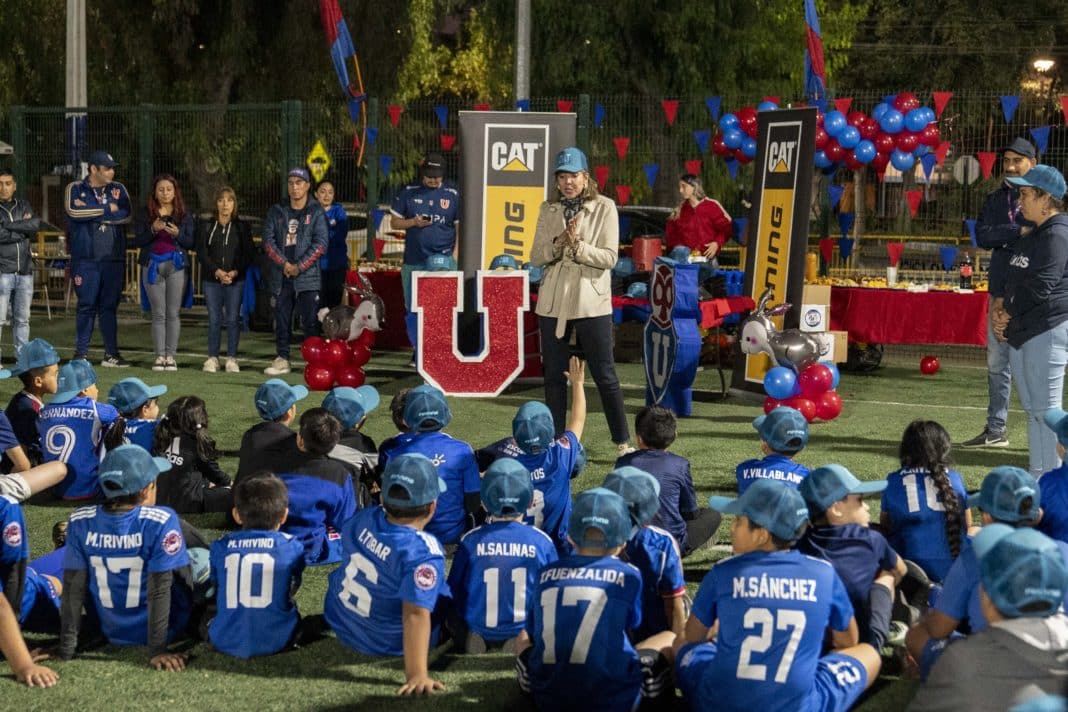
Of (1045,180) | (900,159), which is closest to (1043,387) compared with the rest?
(1045,180)

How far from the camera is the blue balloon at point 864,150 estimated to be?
570 inches

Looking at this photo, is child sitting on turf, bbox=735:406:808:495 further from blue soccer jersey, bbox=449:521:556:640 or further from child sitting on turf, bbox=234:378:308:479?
child sitting on turf, bbox=234:378:308:479

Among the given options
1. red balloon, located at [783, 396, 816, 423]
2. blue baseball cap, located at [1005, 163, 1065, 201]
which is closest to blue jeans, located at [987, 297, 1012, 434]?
red balloon, located at [783, 396, 816, 423]

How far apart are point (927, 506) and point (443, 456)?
6.91 ft

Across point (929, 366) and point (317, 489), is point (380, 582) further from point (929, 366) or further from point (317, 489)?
point (929, 366)

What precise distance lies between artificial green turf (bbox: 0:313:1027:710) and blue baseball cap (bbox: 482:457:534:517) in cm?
61

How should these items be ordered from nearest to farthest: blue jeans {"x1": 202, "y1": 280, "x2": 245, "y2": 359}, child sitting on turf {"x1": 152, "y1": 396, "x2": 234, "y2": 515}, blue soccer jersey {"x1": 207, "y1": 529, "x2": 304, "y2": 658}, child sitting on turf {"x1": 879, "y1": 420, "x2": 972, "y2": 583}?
1. blue soccer jersey {"x1": 207, "y1": 529, "x2": 304, "y2": 658}
2. child sitting on turf {"x1": 879, "y1": 420, "x2": 972, "y2": 583}
3. child sitting on turf {"x1": 152, "y1": 396, "x2": 234, "y2": 515}
4. blue jeans {"x1": 202, "y1": 280, "x2": 245, "y2": 359}

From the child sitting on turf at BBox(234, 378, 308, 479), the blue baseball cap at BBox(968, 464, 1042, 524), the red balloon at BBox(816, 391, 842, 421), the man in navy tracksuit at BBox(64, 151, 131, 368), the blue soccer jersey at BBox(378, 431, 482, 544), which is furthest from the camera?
the man in navy tracksuit at BBox(64, 151, 131, 368)

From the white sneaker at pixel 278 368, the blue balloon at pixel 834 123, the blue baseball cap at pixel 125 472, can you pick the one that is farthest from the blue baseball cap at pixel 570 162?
the blue balloon at pixel 834 123

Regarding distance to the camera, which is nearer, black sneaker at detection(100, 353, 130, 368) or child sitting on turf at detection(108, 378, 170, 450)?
child sitting on turf at detection(108, 378, 170, 450)

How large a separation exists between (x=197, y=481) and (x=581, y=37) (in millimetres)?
19656

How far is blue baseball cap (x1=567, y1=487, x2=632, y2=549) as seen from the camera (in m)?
4.75

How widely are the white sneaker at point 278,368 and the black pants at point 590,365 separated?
4.79 meters

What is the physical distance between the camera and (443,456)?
21.4ft
